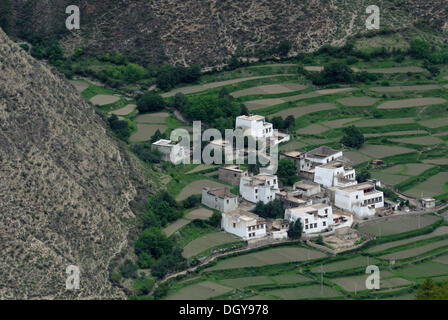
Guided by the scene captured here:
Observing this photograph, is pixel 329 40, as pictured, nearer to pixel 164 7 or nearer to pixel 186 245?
pixel 164 7

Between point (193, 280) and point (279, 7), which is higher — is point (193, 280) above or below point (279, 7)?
below

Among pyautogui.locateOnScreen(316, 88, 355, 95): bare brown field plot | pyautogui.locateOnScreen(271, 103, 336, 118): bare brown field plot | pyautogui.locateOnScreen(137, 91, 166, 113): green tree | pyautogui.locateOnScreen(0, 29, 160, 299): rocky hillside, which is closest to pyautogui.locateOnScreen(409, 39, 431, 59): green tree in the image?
pyautogui.locateOnScreen(316, 88, 355, 95): bare brown field plot

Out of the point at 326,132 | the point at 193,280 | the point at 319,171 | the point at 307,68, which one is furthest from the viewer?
the point at 307,68

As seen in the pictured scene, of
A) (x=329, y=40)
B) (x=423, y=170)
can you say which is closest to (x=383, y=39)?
(x=329, y=40)

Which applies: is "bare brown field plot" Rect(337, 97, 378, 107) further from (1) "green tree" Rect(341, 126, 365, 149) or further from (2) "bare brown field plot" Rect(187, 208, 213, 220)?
(2) "bare brown field plot" Rect(187, 208, 213, 220)

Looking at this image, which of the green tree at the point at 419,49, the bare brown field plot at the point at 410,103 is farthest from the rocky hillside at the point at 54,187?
the green tree at the point at 419,49

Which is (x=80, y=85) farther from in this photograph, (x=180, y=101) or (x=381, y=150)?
(x=381, y=150)

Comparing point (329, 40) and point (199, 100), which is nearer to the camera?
point (199, 100)
